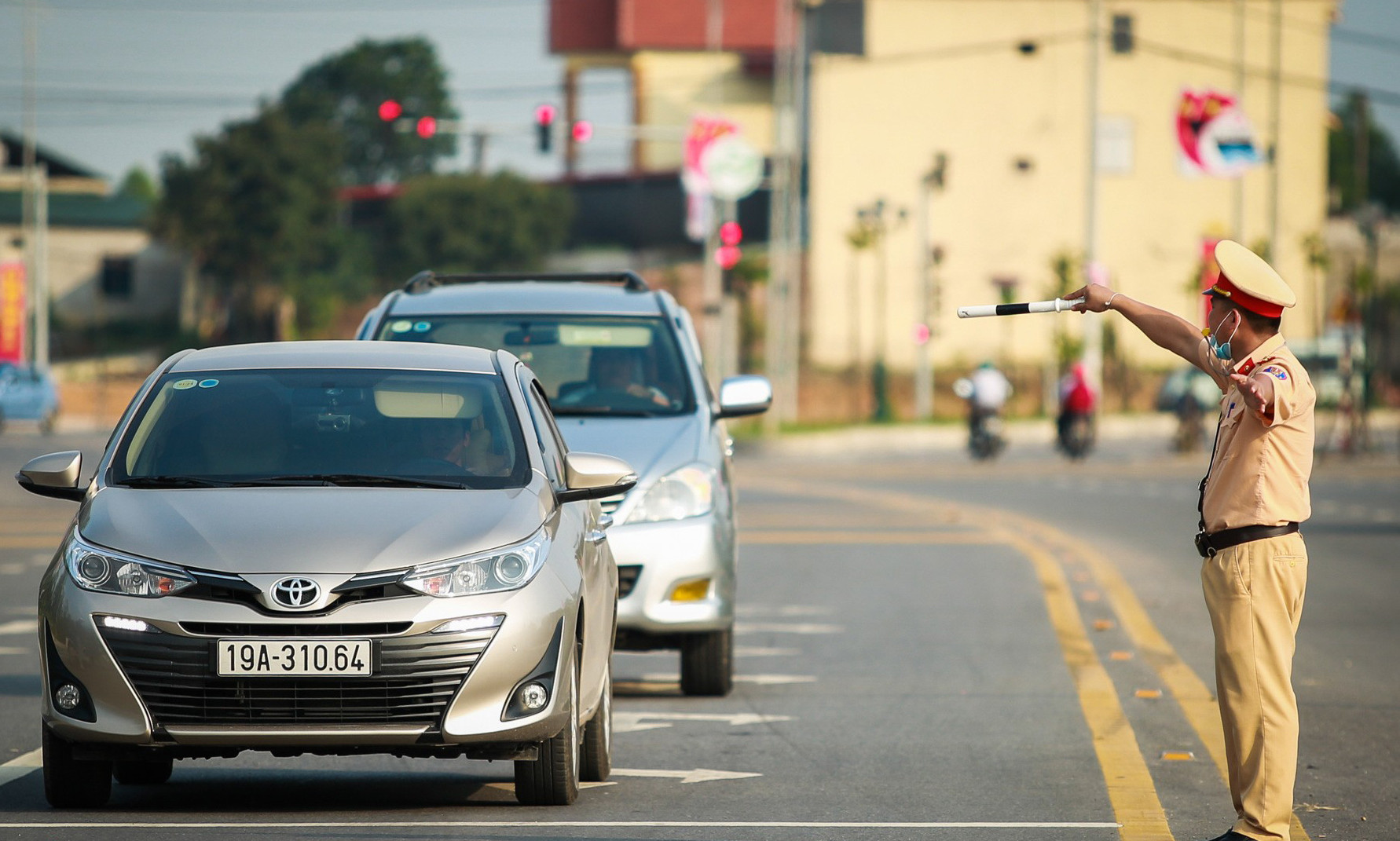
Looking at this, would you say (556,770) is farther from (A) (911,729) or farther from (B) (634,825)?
(A) (911,729)

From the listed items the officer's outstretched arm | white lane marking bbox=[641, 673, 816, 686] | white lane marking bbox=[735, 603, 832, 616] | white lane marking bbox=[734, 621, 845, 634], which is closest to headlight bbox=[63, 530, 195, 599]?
the officer's outstretched arm

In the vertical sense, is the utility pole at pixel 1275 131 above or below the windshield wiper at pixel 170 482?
above

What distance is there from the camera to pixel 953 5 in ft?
231

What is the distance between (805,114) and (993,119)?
633cm

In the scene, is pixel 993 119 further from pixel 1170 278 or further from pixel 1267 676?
pixel 1267 676

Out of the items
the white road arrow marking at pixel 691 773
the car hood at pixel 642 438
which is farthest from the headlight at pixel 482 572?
the car hood at pixel 642 438

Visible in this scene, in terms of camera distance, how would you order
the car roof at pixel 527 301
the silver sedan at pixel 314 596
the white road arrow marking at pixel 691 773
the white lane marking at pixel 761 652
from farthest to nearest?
the white lane marking at pixel 761 652, the car roof at pixel 527 301, the white road arrow marking at pixel 691 773, the silver sedan at pixel 314 596

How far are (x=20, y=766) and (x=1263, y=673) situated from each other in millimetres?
4533

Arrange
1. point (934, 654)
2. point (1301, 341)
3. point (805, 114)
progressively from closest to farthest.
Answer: point (934, 654)
point (1301, 341)
point (805, 114)

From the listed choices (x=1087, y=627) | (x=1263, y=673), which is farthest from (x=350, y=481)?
(x=1087, y=627)

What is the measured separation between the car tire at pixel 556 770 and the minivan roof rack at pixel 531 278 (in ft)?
14.9

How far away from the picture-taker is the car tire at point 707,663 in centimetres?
986

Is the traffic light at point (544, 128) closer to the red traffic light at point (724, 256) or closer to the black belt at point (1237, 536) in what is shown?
the red traffic light at point (724, 256)

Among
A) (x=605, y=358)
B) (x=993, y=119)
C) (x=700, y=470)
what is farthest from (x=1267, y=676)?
(x=993, y=119)
